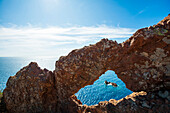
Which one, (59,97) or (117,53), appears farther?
(59,97)

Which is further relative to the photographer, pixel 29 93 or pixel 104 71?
pixel 29 93

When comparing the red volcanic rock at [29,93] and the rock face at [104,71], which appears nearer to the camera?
the rock face at [104,71]

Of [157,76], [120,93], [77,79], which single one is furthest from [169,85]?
[120,93]

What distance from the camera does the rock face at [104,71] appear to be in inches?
307

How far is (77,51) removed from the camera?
10250mm

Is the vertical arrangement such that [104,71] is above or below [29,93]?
above

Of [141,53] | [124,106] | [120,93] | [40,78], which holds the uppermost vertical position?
[141,53]

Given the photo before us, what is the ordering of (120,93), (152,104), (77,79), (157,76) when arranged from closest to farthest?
(152,104) → (157,76) → (77,79) → (120,93)

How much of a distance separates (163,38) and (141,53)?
194 centimetres

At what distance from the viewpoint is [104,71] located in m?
9.52

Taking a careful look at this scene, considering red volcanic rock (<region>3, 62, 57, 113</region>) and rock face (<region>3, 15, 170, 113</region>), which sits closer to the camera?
rock face (<region>3, 15, 170, 113</region>)

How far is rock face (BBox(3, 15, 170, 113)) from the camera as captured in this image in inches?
307

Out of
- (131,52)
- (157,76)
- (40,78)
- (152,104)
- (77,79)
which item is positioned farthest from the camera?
(40,78)

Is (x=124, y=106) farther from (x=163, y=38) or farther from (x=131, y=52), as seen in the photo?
(x=163, y=38)
